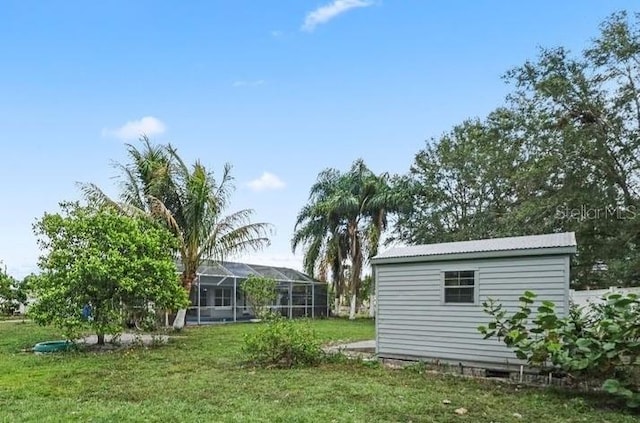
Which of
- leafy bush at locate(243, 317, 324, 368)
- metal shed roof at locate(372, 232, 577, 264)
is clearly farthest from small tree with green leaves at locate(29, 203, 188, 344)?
metal shed roof at locate(372, 232, 577, 264)

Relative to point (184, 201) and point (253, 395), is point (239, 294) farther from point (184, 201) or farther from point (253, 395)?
point (253, 395)

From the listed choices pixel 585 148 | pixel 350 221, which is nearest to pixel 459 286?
pixel 585 148

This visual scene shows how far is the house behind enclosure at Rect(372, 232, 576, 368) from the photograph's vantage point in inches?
311

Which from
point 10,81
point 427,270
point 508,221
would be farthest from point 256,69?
point 508,221

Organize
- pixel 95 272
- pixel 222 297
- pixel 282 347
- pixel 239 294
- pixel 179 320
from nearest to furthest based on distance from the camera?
pixel 282 347
pixel 95 272
pixel 179 320
pixel 222 297
pixel 239 294

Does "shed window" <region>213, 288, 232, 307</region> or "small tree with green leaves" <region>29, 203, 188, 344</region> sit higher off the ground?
"small tree with green leaves" <region>29, 203, 188, 344</region>

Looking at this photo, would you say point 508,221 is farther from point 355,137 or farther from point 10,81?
point 10,81

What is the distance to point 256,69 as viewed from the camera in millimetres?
14297

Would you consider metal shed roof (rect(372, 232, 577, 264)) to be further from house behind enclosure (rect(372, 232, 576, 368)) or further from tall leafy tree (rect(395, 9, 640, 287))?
tall leafy tree (rect(395, 9, 640, 287))

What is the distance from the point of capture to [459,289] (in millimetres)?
8773

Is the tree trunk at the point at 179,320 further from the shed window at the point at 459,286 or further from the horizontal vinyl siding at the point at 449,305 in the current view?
the shed window at the point at 459,286

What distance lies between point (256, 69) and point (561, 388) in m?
10.9

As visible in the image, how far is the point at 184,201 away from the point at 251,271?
345 inches

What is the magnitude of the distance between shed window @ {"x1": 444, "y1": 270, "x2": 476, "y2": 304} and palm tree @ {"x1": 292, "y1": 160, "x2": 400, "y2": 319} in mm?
15419
